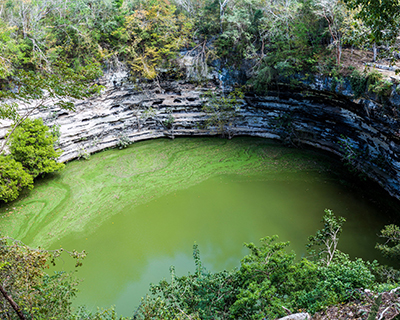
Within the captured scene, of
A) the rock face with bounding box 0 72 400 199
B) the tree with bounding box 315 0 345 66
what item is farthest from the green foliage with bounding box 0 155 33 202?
the tree with bounding box 315 0 345 66

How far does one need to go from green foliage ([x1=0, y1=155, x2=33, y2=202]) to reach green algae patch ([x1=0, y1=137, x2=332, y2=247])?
64 centimetres

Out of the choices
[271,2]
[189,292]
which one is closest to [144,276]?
[189,292]

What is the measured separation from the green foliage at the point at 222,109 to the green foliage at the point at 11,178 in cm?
668

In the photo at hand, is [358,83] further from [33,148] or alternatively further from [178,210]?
[33,148]

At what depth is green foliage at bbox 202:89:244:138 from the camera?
11098mm

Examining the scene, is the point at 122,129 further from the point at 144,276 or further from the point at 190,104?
the point at 144,276

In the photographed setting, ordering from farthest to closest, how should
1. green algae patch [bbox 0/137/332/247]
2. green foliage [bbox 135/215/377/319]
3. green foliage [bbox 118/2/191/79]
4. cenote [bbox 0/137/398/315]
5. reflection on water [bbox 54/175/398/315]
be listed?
green foliage [bbox 118/2/191/79], green algae patch [bbox 0/137/332/247], cenote [bbox 0/137/398/315], reflection on water [bbox 54/175/398/315], green foliage [bbox 135/215/377/319]

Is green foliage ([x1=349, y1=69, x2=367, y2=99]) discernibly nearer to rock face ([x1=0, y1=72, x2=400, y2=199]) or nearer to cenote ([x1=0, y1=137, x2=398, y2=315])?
rock face ([x1=0, y1=72, x2=400, y2=199])

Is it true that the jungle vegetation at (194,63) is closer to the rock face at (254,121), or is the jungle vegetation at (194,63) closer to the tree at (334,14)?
the tree at (334,14)

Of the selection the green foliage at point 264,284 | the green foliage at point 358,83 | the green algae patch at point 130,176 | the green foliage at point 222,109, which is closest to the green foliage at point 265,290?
the green foliage at point 264,284

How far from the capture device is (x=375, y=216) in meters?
7.27

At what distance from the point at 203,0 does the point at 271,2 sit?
10.1 feet

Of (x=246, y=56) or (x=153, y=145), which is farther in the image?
(x=153, y=145)

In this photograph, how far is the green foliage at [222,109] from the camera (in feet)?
36.4
